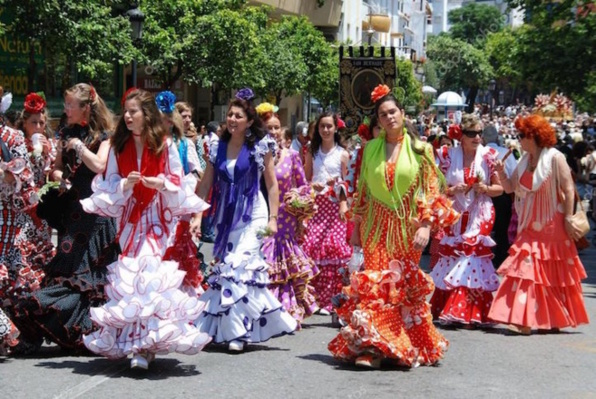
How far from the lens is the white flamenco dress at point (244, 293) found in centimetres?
869

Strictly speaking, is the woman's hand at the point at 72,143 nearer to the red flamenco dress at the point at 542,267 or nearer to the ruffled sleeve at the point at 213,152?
the ruffled sleeve at the point at 213,152

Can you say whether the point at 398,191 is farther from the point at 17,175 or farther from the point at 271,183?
the point at 17,175

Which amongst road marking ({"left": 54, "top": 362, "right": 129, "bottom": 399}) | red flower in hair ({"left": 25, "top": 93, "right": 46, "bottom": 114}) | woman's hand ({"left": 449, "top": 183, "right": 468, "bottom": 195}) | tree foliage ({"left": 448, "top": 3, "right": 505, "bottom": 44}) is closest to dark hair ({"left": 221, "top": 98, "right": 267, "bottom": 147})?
red flower in hair ({"left": 25, "top": 93, "right": 46, "bottom": 114})

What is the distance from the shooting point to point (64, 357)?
8.47 meters

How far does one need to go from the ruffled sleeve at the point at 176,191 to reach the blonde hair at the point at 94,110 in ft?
2.14

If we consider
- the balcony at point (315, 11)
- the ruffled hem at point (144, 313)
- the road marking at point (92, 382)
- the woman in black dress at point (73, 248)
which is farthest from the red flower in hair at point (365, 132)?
the balcony at point (315, 11)

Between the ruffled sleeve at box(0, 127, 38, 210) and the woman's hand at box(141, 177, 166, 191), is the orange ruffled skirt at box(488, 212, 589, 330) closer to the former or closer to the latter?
the woman's hand at box(141, 177, 166, 191)

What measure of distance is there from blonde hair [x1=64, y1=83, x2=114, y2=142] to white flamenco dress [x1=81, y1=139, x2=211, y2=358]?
535 millimetres

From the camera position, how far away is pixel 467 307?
1040 centimetres

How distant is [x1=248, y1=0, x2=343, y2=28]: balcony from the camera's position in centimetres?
4856

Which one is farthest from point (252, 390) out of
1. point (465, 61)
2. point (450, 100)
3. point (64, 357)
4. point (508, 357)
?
point (465, 61)

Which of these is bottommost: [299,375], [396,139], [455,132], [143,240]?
[299,375]

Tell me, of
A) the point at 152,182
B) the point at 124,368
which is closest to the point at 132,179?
the point at 152,182

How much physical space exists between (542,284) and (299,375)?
305 centimetres
